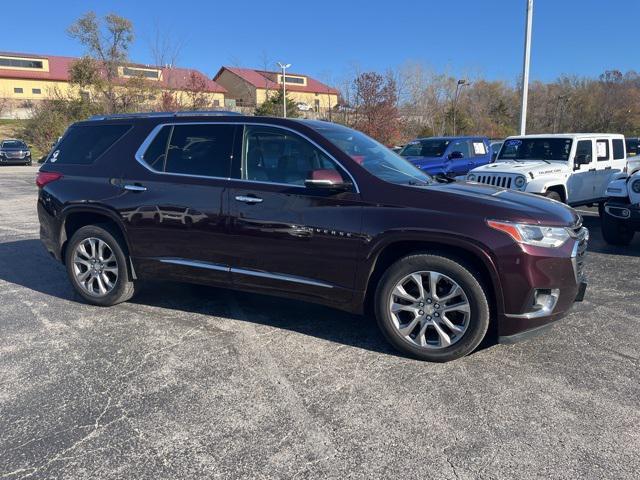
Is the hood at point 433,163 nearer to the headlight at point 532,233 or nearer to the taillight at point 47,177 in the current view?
the taillight at point 47,177

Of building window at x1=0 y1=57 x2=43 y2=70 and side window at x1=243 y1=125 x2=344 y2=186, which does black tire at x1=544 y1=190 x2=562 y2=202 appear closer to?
side window at x1=243 y1=125 x2=344 y2=186

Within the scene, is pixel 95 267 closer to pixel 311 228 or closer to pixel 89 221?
pixel 89 221

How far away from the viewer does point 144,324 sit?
446cm

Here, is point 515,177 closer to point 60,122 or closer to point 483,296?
point 483,296

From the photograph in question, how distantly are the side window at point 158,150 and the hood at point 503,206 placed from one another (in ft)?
7.76

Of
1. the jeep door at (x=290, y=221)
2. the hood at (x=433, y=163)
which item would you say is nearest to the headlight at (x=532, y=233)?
the jeep door at (x=290, y=221)

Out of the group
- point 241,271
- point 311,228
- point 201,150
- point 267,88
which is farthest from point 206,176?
point 267,88

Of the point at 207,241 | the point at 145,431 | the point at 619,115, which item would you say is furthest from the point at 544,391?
the point at 619,115

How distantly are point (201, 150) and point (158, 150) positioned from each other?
49cm

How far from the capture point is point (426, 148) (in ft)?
47.1

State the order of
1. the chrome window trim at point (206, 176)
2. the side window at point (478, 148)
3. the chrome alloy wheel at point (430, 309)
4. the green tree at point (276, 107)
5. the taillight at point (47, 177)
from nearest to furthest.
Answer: the chrome alloy wheel at point (430, 309) < the chrome window trim at point (206, 176) < the taillight at point (47, 177) < the side window at point (478, 148) < the green tree at point (276, 107)

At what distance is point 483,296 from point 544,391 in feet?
2.32

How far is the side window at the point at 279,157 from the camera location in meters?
3.97

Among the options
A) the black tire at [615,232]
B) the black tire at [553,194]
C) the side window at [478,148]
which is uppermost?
the side window at [478,148]
